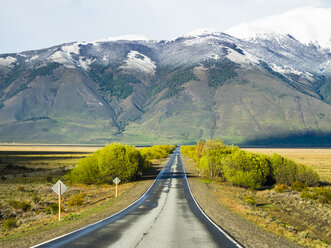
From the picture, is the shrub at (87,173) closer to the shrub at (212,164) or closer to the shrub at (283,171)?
the shrub at (212,164)

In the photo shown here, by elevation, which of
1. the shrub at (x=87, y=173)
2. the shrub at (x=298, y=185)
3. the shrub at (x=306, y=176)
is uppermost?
the shrub at (x=87, y=173)

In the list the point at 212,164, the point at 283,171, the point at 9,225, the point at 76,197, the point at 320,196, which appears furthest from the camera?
the point at 212,164

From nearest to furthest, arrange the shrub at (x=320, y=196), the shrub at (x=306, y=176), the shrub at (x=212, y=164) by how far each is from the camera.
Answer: the shrub at (x=320, y=196)
the shrub at (x=306, y=176)
the shrub at (x=212, y=164)

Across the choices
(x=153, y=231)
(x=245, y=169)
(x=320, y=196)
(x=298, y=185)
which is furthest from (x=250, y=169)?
(x=153, y=231)

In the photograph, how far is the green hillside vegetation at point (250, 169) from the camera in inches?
2333

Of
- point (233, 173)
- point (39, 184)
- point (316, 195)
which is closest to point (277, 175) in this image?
point (233, 173)

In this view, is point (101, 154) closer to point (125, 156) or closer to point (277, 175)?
point (125, 156)

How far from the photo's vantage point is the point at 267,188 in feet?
205

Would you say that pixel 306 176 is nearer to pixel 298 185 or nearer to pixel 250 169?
pixel 298 185

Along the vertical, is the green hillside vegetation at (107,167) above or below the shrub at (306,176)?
above

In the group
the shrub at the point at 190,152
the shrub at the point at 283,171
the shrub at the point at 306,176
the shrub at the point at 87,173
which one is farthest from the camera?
the shrub at the point at 190,152

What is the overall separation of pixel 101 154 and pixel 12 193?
1545cm

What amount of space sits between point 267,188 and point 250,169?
19.0ft

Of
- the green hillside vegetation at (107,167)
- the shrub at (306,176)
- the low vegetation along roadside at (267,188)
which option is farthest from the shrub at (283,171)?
the green hillside vegetation at (107,167)
